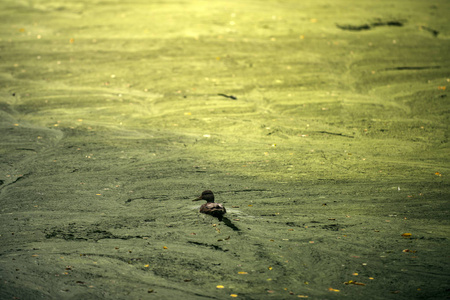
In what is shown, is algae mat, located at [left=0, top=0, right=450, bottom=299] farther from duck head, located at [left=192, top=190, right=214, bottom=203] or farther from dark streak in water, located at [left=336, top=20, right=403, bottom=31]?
duck head, located at [left=192, top=190, right=214, bottom=203]

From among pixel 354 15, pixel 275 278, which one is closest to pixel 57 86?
pixel 275 278

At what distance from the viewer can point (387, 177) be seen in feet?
17.0

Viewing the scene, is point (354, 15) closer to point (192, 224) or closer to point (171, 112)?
point (171, 112)

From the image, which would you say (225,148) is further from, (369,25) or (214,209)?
(369,25)

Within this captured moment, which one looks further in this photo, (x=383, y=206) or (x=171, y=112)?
(x=171, y=112)

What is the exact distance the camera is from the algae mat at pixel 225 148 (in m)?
3.51

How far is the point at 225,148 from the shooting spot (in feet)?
19.7

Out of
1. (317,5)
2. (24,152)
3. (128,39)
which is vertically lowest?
(24,152)

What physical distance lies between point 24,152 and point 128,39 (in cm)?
441

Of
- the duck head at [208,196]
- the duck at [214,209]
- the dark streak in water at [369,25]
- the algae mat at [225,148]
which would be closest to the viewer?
the algae mat at [225,148]

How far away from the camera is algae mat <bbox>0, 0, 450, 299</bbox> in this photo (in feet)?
11.5

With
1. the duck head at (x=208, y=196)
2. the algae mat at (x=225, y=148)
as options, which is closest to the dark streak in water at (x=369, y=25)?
the algae mat at (x=225, y=148)

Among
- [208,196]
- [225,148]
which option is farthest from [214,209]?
[225,148]

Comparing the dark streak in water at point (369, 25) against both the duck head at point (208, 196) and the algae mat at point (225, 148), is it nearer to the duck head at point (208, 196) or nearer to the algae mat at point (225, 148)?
the algae mat at point (225, 148)
